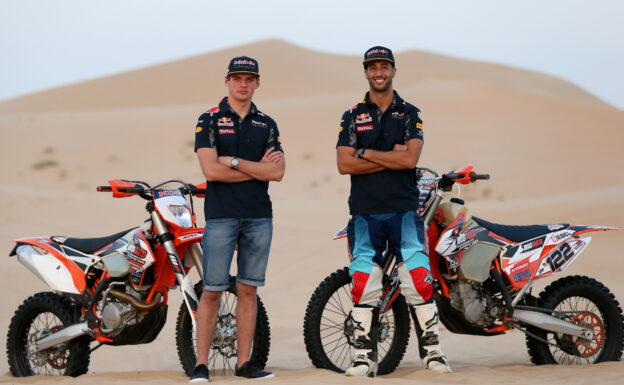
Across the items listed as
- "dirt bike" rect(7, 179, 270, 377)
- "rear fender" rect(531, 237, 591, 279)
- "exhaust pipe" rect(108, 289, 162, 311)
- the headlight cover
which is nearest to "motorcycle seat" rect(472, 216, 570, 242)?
"rear fender" rect(531, 237, 591, 279)

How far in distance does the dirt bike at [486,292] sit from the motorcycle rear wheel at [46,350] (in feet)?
5.91

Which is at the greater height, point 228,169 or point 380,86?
point 380,86

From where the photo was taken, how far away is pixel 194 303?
598 cm

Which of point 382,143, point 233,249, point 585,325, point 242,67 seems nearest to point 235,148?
point 242,67

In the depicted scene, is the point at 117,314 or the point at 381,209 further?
the point at 117,314

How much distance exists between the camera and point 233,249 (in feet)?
19.2

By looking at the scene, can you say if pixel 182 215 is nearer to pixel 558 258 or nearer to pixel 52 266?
pixel 52 266

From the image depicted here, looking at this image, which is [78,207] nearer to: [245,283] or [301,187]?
[301,187]

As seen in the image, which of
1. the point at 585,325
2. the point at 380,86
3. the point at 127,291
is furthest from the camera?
the point at 585,325

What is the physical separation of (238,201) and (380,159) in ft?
3.35

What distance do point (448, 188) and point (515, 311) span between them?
41.7 inches

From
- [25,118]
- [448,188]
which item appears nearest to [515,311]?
[448,188]

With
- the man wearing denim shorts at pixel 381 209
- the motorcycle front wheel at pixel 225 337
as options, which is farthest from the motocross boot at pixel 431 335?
the motorcycle front wheel at pixel 225 337

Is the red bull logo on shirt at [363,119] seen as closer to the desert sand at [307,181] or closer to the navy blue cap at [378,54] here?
the navy blue cap at [378,54]
